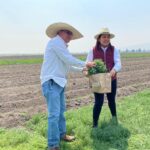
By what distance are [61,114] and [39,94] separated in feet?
18.4

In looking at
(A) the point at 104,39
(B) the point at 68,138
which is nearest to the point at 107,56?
(A) the point at 104,39

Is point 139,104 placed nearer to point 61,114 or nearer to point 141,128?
point 141,128

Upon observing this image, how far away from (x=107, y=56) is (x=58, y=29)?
1414 millimetres

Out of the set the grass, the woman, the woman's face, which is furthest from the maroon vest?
the grass

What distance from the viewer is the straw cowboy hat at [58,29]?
546cm

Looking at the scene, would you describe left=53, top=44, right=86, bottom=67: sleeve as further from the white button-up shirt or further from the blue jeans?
the blue jeans

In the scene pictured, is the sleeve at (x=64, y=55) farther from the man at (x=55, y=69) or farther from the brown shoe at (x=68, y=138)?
the brown shoe at (x=68, y=138)

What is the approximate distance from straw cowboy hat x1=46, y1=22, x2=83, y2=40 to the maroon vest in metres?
0.91

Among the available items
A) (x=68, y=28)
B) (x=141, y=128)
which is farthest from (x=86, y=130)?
(x=68, y=28)

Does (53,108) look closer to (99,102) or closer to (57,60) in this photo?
(57,60)

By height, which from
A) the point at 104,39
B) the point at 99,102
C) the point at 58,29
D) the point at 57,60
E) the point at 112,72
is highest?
the point at 58,29

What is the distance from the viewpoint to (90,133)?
250 inches

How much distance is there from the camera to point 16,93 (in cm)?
1200

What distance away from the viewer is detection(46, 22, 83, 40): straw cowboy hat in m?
5.46
